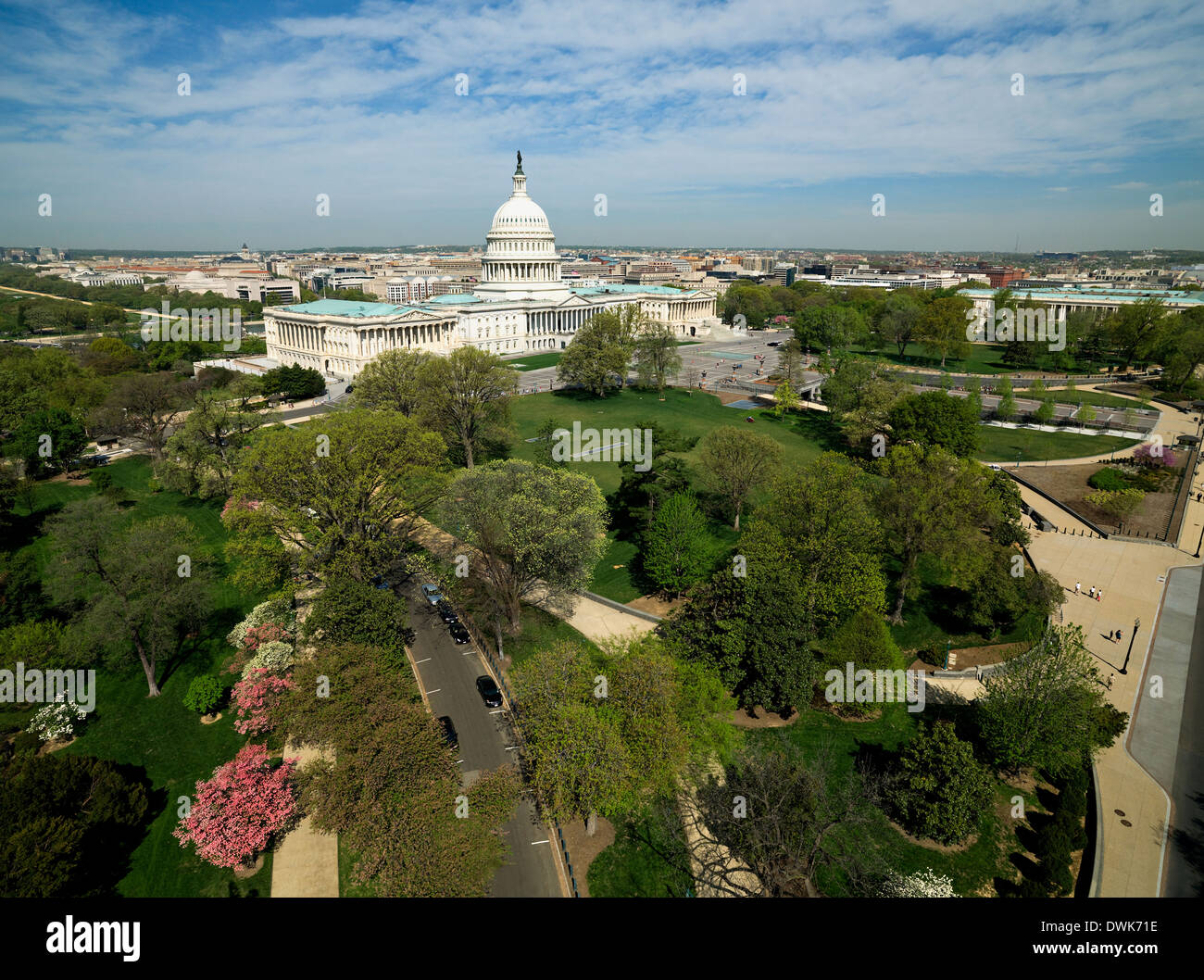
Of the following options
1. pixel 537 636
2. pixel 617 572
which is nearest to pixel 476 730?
pixel 537 636

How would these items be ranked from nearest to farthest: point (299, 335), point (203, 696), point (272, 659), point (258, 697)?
point (258, 697)
point (272, 659)
point (203, 696)
point (299, 335)

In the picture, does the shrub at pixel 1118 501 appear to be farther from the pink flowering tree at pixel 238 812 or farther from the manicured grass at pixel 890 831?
the pink flowering tree at pixel 238 812

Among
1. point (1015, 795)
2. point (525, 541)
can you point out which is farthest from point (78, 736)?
point (1015, 795)

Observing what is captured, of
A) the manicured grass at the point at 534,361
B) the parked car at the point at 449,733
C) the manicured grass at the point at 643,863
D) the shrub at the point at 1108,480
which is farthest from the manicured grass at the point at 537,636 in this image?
the manicured grass at the point at 534,361

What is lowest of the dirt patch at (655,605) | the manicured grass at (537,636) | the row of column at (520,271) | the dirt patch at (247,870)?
the dirt patch at (247,870)

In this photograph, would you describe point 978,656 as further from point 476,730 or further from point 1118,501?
point 1118,501

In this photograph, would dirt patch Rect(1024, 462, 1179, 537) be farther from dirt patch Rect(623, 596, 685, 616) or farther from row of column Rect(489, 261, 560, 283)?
row of column Rect(489, 261, 560, 283)
